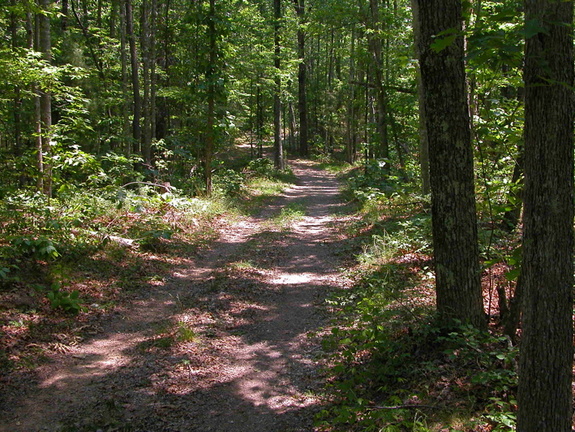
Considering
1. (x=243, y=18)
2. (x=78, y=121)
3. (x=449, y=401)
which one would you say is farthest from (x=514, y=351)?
(x=243, y=18)

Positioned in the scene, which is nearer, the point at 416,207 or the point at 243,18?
the point at 416,207

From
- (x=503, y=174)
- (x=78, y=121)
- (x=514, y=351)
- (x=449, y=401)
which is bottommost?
(x=449, y=401)

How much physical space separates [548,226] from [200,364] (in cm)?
392

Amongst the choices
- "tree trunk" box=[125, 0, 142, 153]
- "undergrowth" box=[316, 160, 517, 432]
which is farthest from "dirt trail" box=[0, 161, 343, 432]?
"tree trunk" box=[125, 0, 142, 153]

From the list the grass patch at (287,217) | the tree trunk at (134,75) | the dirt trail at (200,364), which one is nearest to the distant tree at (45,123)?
the dirt trail at (200,364)

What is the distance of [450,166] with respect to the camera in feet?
13.1

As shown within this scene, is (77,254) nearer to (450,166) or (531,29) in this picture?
(450,166)

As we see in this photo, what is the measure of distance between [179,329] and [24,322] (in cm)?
190

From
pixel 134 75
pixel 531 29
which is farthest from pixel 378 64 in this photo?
pixel 531 29

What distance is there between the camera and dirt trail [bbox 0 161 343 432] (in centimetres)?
391

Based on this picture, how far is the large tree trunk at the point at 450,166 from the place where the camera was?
3865mm

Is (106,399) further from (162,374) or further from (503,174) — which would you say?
(503,174)

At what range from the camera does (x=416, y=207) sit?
36.6 feet

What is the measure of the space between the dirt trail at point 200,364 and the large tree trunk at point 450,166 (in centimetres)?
175
